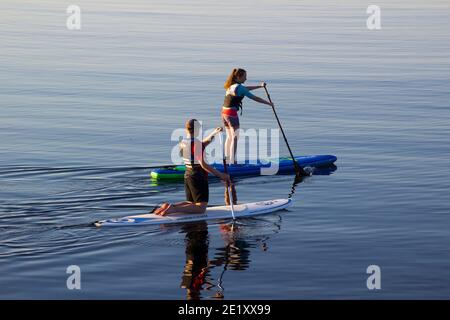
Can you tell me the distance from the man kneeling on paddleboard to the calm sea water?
444 millimetres

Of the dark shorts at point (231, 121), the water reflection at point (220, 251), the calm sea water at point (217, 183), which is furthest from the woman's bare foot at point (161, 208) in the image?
the dark shorts at point (231, 121)

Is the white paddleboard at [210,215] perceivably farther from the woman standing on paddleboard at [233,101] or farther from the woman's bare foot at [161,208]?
the woman standing on paddleboard at [233,101]

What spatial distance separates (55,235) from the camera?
19.3 m

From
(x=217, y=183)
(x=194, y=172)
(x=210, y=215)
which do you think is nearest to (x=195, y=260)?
(x=194, y=172)

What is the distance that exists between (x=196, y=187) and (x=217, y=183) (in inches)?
172

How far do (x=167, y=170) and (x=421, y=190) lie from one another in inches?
246

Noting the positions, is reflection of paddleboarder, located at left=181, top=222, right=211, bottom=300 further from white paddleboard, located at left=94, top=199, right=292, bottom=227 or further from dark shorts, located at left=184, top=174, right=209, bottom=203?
dark shorts, located at left=184, top=174, right=209, bottom=203

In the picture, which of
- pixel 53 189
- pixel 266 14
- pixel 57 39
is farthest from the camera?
pixel 266 14

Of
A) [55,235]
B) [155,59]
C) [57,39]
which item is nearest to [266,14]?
[57,39]

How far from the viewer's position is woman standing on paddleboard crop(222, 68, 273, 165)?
24.0 metres

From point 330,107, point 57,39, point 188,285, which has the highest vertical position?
point 57,39

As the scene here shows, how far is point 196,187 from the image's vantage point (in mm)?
20453

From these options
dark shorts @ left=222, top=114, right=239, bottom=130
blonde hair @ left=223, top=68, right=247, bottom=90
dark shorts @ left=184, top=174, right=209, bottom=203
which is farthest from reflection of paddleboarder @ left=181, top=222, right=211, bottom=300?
blonde hair @ left=223, top=68, right=247, bottom=90

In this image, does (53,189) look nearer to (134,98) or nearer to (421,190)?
(421,190)
